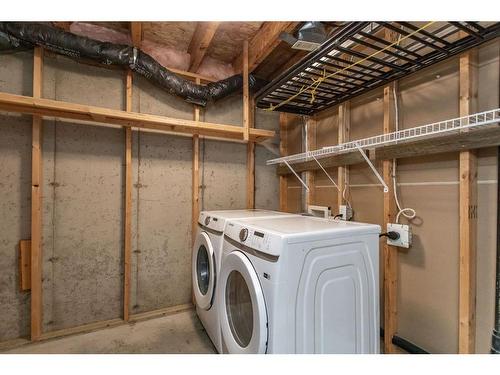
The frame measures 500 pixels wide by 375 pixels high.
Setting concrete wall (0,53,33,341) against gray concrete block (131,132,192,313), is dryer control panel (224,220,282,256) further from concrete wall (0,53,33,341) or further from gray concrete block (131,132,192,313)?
concrete wall (0,53,33,341)

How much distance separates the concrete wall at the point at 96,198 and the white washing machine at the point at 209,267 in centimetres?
45

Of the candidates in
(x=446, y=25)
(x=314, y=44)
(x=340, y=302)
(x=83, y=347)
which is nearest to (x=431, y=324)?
(x=340, y=302)

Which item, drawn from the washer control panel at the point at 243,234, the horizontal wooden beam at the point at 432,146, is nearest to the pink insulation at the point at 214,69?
the horizontal wooden beam at the point at 432,146

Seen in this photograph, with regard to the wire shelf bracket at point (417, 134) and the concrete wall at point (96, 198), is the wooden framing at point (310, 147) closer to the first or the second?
the wire shelf bracket at point (417, 134)

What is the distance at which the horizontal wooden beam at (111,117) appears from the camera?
63.9 inches

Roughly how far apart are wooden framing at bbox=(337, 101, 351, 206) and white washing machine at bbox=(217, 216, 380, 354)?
69 centimetres

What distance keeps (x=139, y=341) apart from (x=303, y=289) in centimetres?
148

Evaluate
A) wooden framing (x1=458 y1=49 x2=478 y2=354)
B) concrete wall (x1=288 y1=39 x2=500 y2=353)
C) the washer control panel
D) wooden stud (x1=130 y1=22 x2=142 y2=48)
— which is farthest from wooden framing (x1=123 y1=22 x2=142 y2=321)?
wooden framing (x1=458 y1=49 x2=478 y2=354)

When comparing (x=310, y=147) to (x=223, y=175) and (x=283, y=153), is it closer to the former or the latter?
(x=283, y=153)

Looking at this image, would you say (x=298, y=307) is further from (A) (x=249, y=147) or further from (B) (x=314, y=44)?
(A) (x=249, y=147)

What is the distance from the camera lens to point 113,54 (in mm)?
1876

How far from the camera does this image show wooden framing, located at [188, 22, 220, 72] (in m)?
1.84

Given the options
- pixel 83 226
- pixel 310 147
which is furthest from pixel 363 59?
pixel 83 226
